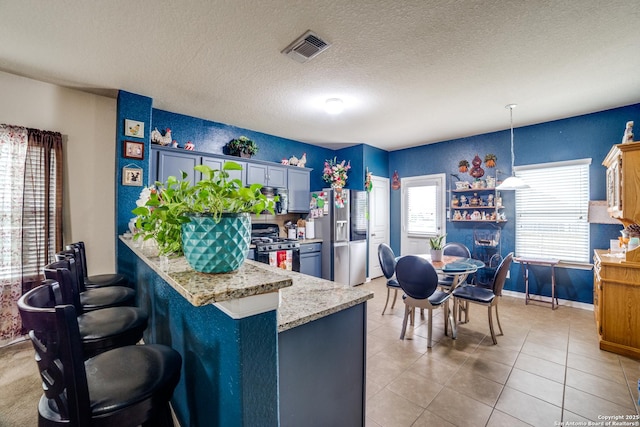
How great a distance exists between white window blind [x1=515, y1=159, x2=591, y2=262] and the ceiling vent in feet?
12.5

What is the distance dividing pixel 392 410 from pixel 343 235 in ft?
10.4

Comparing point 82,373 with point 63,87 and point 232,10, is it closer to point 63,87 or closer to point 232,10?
point 232,10

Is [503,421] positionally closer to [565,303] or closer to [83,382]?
[83,382]

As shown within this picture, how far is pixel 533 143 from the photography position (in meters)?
4.18

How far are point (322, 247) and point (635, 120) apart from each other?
4.57 meters

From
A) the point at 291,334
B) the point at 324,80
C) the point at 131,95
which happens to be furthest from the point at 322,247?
the point at 291,334

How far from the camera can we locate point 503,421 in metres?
1.73

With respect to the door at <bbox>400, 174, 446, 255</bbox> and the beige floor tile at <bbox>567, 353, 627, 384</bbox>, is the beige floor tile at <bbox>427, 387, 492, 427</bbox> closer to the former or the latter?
the beige floor tile at <bbox>567, 353, 627, 384</bbox>

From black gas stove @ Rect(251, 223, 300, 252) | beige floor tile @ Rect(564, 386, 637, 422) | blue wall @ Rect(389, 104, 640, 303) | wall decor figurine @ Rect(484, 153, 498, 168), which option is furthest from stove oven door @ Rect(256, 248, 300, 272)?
wall decor figurine @ Rect(484, 153, 498, 168)

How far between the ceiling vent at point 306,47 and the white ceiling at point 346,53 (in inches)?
2.0

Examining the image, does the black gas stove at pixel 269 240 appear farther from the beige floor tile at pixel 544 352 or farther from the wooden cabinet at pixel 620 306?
the wooden cabinet at pixel 620 306

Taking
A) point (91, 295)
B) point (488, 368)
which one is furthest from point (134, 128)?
point (488, 368)

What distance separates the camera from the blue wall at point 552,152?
3613mm

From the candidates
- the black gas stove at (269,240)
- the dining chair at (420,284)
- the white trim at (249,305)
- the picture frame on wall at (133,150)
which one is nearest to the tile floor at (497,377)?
the dining chair at (420,284)
